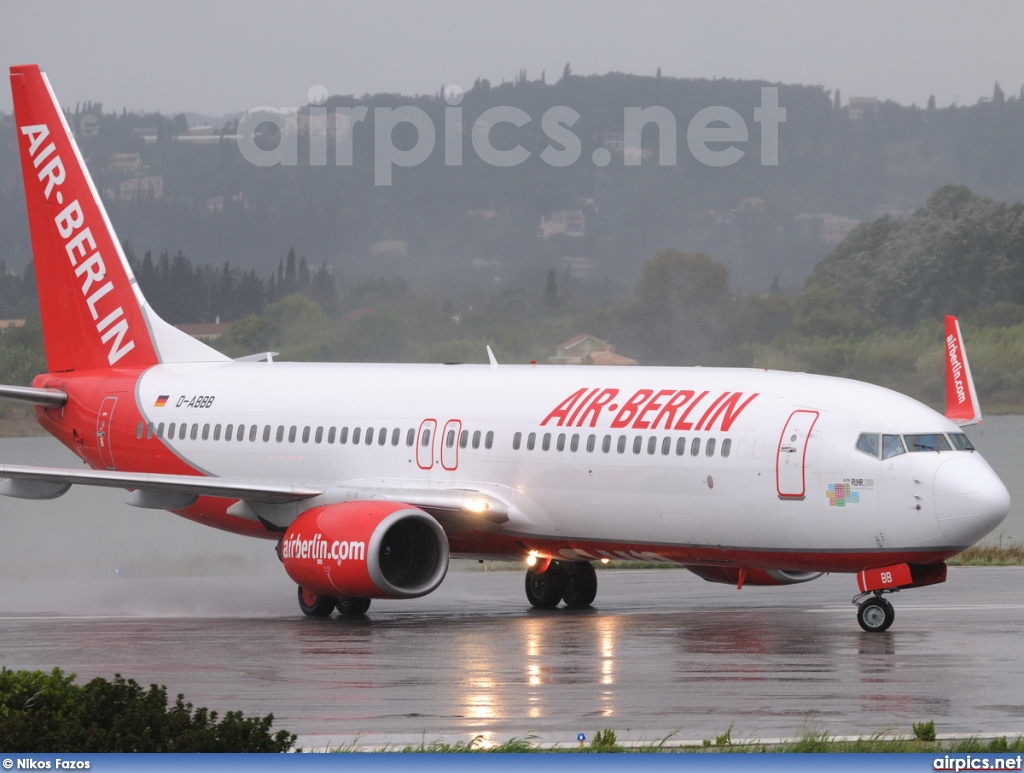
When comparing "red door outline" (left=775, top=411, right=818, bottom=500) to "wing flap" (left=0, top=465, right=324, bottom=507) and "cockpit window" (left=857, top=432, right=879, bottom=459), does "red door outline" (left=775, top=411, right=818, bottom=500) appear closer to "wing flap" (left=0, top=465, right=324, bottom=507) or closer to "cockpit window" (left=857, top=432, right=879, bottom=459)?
"cockpit window" (left=857, top=432, right=879, bottom=459)

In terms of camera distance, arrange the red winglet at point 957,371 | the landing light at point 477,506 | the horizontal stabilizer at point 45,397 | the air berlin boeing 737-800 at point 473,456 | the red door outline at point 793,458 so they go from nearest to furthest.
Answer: the air berlin boeing 737-800 at point 473,456
the red door outline at point 793,458
the landing light at point 477,506
the horizontal stabilizer at point 45,397
the red winglet at point 957,371

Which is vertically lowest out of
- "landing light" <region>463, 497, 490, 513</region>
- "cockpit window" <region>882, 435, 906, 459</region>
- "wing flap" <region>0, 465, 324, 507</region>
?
"landing light" <region>463, 497, 490, 513</region>

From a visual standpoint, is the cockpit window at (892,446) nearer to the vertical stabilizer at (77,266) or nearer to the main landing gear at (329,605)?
the main landing gear at (329,605)

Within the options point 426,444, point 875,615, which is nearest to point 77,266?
point 426,444

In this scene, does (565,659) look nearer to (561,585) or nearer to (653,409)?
(653,409)

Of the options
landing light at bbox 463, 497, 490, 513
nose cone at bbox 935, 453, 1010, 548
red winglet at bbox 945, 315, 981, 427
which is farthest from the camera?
red winglet at bbox 945, 315, 981, 427

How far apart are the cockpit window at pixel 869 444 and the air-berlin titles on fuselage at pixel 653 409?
168 centimetres

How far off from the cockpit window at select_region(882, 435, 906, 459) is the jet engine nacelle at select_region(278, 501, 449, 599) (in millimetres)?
5733

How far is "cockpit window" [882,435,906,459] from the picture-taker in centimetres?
2002

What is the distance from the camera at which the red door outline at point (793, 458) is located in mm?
20344
